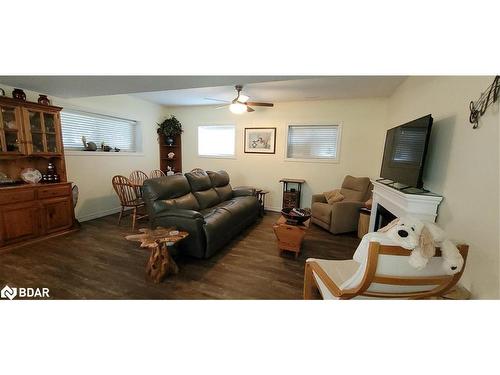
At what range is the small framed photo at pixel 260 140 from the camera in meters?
4.67

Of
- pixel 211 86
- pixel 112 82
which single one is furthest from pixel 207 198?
pixel 112 82

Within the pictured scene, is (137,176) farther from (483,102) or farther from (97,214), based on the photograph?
(483,102)

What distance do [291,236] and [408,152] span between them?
1599 mm

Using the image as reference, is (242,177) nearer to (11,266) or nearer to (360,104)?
(360,104)

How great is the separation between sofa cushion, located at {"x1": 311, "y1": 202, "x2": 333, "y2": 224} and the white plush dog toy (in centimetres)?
230

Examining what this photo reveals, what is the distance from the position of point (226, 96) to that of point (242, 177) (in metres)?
1.87

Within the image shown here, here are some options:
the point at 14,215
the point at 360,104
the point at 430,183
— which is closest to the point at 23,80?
the point at 14,215

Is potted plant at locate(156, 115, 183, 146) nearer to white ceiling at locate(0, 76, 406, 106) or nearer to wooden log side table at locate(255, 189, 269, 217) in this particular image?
white ceiling at locate(0, 76, 406, 106)

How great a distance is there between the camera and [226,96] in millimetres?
4055

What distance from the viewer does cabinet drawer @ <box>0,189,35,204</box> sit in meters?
2.45

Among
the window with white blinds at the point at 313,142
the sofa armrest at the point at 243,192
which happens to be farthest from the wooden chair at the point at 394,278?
the window with white blinds at the point at 313,142

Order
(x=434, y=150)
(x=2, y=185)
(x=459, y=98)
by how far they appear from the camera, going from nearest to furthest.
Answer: (x=459, y=98), (x=434, y=150), (x=2, y=185)

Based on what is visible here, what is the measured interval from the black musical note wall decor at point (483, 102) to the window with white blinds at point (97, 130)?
519 centimetres
